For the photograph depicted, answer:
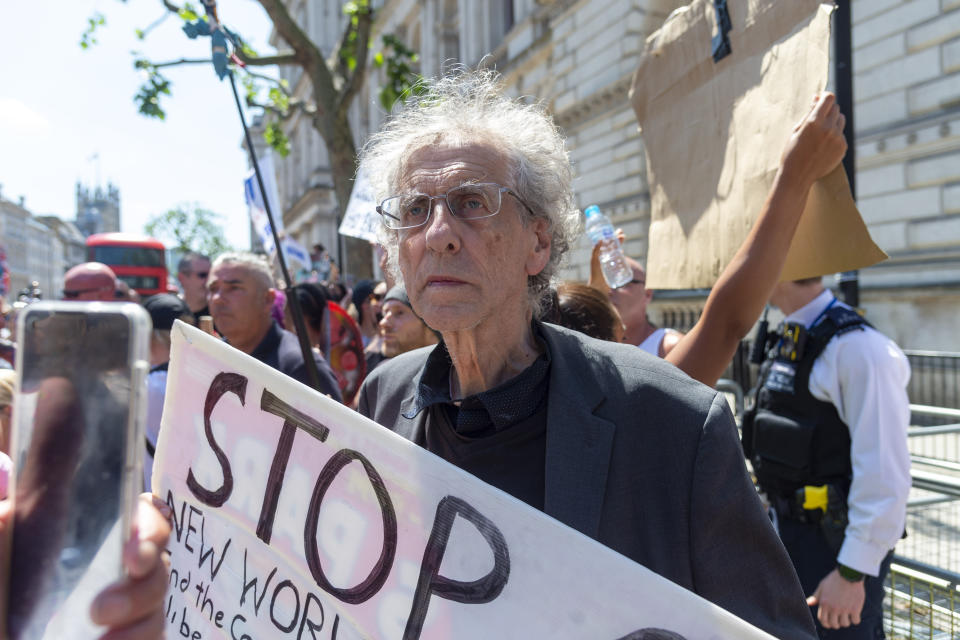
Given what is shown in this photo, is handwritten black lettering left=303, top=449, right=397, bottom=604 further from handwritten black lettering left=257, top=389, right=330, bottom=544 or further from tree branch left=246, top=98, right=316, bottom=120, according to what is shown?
tree branch left=246, top=98, right=316, bottom=120

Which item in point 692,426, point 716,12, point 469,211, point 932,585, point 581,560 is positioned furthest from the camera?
point 932,585

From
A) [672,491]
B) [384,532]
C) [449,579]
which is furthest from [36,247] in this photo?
[672,491]

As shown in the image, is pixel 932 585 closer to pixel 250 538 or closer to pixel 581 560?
pixel 581 560

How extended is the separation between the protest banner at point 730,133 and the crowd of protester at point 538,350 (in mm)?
122

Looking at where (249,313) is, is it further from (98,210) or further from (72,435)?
(98,210)

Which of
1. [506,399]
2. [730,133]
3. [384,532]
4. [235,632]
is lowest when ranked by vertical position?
[235,632]

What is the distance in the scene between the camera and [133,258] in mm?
21547

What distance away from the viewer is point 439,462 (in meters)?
1.26

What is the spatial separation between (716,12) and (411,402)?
1439mm

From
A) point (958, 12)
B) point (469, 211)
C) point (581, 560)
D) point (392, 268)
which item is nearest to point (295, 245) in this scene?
point (392, 268)

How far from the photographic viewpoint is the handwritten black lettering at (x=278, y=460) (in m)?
1.46


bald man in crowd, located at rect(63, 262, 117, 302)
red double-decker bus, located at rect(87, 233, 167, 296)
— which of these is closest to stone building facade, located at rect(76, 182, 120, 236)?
red double-decker bus, located at rect(87, 233, 167, 296)

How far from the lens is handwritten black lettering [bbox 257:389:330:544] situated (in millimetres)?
1462

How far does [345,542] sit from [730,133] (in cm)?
154
